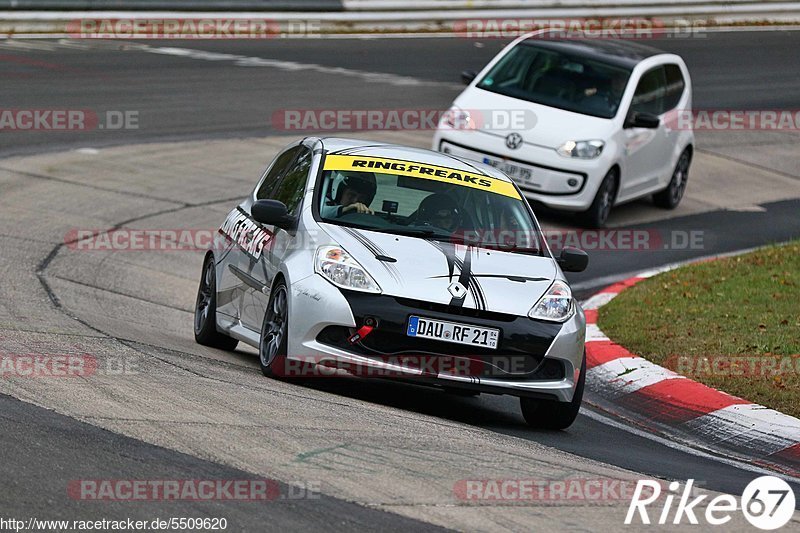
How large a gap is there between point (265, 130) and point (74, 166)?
3998mm

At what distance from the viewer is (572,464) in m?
7.07

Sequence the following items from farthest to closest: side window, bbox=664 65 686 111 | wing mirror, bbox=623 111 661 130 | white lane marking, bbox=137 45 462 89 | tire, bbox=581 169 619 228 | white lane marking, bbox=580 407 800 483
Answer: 1. white lane marking, bbox=137 45 462 89
2. side window, bbox=664 65 686 111
3. wing mirror, bbox=623 111 661 130
4. tire, bbox=581 169 619 228
5. white lane marking, bbox=580 407 800 483

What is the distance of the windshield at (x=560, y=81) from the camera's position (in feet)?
55.1

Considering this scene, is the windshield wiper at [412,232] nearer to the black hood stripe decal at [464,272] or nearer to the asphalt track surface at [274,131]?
the black hood stripe decal at [464,272]

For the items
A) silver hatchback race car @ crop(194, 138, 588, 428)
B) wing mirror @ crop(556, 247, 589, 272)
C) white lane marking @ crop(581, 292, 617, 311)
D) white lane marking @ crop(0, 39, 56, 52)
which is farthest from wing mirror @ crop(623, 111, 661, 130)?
white lane marking @ crop(0, 39, 56, 52)

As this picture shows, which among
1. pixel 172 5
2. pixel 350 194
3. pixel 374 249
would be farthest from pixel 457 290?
pixel 172 5

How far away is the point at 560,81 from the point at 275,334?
9.19 m

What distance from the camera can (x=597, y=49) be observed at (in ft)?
57.8

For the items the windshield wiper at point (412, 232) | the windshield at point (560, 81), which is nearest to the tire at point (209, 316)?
the windshield wiper at point (412, 232)

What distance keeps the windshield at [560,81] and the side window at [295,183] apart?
7.32 metres

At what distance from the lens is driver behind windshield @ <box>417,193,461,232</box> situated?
9070mm

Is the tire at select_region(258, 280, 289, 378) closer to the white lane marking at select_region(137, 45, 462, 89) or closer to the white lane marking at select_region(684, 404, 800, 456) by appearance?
the white lane marking at select_region(684, 404, 800, 456)

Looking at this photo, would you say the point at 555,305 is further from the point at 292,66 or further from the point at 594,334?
the point at 292,66

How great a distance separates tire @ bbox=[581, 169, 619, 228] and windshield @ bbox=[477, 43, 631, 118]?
76 cm
